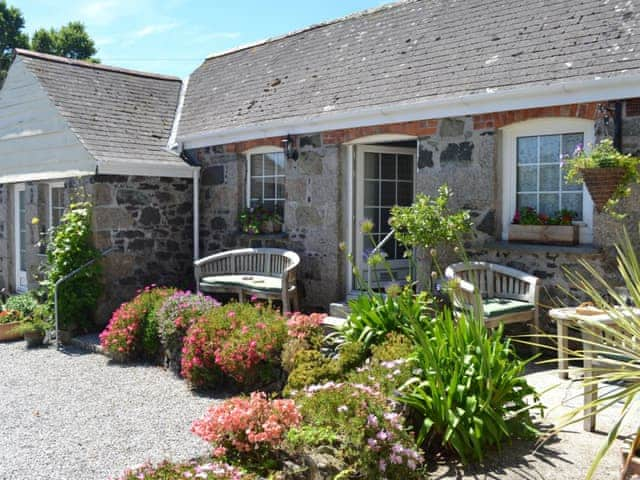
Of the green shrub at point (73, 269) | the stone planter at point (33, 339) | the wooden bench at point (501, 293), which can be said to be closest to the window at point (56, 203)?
the green shrub at point (73, 269)

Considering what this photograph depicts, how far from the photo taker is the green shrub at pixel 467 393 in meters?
4.42

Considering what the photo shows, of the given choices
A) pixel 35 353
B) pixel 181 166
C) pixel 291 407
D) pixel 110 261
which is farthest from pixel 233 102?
pixel 291 407

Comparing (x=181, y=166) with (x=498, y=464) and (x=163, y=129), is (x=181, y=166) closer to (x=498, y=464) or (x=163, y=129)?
(x=163, y=129)

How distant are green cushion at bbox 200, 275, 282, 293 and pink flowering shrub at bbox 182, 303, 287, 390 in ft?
3.96

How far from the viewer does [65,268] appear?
10000 mm

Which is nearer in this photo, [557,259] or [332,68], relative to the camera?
[557,259]

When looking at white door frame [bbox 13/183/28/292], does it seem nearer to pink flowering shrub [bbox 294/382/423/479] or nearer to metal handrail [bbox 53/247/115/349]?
metal handrail [bbox 53/247/115/349]

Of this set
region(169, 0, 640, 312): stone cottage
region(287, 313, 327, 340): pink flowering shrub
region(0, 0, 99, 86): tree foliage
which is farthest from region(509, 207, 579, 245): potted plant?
region(0, 0, 99, 86): tree foliage

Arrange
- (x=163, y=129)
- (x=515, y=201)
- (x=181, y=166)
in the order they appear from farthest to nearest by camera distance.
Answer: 1. (x=163, y=129)
2. (x=181, y=166)
3. (x=515, y=201)

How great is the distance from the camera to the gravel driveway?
5.16m

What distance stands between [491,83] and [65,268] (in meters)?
6.55

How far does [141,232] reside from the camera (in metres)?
10.8

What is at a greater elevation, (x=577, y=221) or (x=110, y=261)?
(x=577, y=221)

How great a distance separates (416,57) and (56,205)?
6828mm
